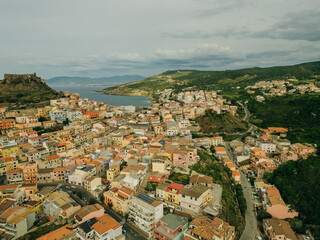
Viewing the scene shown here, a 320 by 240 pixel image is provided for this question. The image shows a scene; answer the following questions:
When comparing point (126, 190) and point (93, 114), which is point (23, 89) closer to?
point (93, 114)

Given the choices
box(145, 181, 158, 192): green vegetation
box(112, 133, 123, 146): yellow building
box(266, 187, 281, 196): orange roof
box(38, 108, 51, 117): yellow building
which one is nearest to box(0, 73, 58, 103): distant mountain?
box(38, 108, 51, 117): yellow building

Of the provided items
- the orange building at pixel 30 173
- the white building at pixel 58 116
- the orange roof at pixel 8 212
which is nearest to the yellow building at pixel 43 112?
the white building at pixel 58 116

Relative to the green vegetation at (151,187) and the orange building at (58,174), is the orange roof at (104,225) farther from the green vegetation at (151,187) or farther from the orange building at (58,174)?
the orange building at (58,174)

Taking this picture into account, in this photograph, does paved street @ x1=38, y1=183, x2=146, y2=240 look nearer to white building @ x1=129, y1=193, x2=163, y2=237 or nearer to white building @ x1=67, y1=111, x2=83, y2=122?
white building @ x1=129, y1=193, x2=163, y2=237

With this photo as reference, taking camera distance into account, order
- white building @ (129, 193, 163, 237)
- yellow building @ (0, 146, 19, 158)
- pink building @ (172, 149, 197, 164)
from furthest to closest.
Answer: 1. yellow building @ (0, 146, 19, 158)
2. pink building @ (172, 149, 197, 164)
3. white building @ (129, 193, 163, 237)

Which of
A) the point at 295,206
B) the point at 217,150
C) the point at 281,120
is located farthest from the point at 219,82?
the point at 295,206

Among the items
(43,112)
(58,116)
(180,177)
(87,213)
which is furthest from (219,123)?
(43,112)

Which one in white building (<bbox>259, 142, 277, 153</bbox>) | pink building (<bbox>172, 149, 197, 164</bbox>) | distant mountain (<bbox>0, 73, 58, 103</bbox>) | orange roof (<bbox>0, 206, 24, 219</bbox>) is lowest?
white building (<bbox>259, 142, 277, 153</bbox>)

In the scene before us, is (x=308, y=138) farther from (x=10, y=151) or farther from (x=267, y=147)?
(x=10, y=151)
